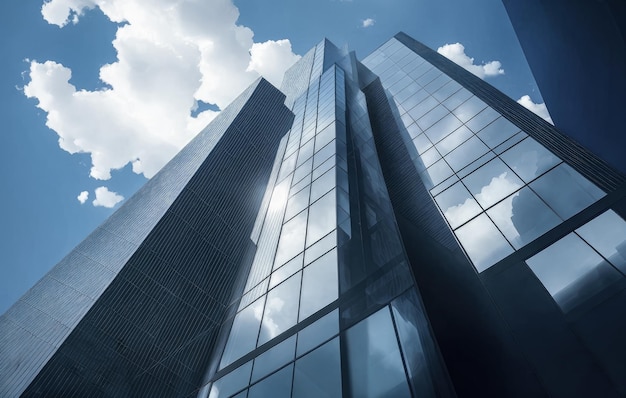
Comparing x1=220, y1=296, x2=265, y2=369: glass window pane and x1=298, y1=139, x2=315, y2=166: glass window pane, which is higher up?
x1=298, y1=139, x2=315, y2=166: glass window pane

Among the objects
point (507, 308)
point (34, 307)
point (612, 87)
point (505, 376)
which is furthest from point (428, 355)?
point (34, 307)

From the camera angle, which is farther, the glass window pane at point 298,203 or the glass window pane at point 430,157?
the glass window pane at point 430,157

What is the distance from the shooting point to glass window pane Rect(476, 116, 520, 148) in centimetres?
1619

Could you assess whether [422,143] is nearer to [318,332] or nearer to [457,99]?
[457,99]

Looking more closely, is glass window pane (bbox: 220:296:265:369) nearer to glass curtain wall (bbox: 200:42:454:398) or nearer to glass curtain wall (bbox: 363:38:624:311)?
glass curtain wall (bbox: 200:42:454:398)

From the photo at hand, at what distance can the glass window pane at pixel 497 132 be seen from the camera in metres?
16.2

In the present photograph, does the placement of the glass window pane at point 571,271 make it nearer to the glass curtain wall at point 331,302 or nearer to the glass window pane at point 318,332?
the glass curtain wall at point 331,302

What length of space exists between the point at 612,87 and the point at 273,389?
1184 centimetres

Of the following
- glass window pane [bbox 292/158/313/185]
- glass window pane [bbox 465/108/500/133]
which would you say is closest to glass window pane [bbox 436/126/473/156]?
glass window pane [bbox 465/108/500/133]

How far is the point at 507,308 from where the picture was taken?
10070mm

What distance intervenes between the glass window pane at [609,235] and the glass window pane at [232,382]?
10.4 m

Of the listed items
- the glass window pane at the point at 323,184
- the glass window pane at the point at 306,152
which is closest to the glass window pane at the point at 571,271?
the glass window pane at the point at 323,184

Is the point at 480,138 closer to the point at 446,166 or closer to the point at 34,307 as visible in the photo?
the point at 446,166

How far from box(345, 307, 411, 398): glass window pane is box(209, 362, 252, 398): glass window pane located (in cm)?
385
